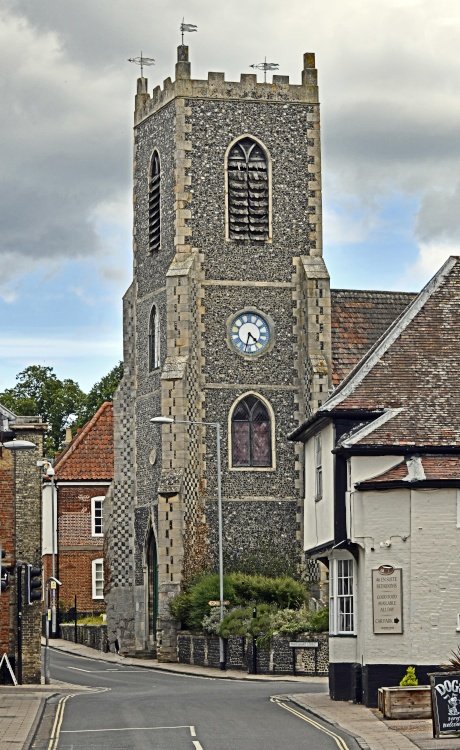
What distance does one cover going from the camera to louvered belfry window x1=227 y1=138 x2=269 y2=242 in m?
63.3

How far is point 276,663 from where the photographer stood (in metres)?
51.0

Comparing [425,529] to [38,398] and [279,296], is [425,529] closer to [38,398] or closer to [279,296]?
[279,296]

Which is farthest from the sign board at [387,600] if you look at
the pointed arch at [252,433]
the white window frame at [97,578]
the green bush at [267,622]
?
the white window frame at [97,578]

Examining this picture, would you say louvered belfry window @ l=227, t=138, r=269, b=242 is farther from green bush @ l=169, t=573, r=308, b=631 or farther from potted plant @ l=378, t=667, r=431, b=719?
potted plant @ l=378, t=667, r=431, b=719

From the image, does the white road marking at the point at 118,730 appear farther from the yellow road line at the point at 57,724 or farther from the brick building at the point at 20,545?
the brick building at the point at 20,545

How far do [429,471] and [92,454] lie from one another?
44.8 metres

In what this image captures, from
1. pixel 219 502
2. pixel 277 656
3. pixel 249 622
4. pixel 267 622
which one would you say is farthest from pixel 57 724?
pixel 219 502

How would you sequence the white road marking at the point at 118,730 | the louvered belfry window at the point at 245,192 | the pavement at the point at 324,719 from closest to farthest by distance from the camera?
the pavement at the point at 324,719 → the white road marking at the point at 118,730 → the louvered belfry window at the point at 245,192

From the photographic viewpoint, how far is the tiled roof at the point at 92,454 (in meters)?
78.8

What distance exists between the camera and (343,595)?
37.9 metres

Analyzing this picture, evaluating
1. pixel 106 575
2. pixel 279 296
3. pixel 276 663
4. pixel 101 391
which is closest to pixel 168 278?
pixel 279 296

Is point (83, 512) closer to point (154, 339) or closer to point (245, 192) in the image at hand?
point (154, 339)

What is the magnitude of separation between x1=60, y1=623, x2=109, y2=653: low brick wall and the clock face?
12207 mm

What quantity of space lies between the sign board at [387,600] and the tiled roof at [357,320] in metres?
26.4
